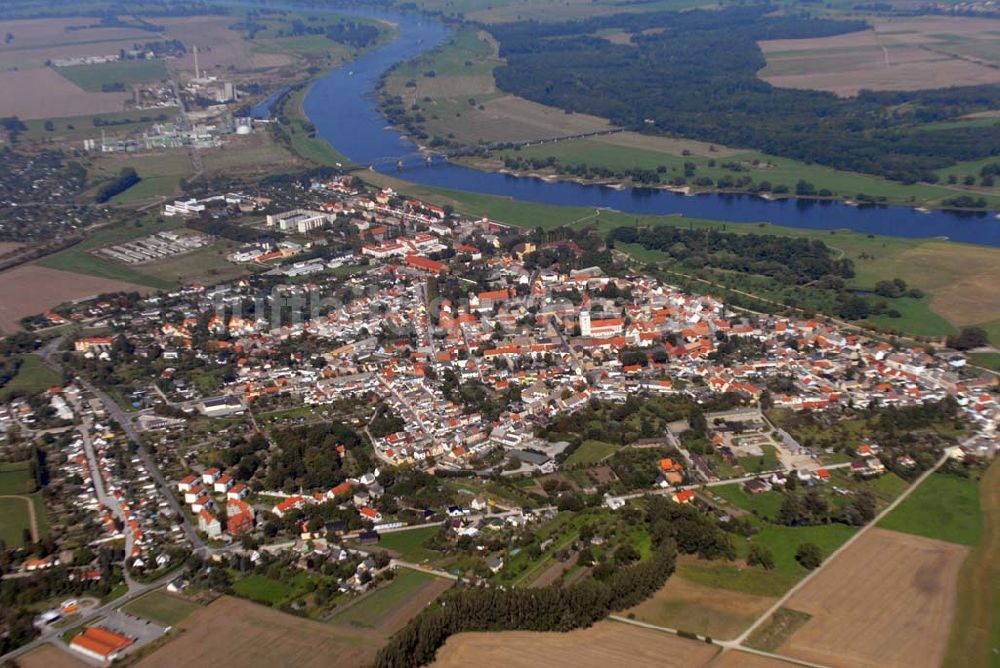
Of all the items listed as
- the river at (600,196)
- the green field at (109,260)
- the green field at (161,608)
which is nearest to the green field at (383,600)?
the green field at (161,608)

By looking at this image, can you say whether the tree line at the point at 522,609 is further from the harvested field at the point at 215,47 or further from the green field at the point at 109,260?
the harvested field at the point at 215,47

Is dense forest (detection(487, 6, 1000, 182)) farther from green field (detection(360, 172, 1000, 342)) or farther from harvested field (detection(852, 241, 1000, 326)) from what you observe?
harvested field (detection(852, 241, 1000, 326))

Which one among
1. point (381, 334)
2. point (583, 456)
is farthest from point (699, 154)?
point (583, 456)

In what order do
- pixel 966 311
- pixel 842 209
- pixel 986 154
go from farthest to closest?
1. pixel 986 154
2. pixel 842 209
3. pixel 966 311

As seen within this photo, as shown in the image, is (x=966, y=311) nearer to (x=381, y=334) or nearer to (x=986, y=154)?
(x=381, y=334)

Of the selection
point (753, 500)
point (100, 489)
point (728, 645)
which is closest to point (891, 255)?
point (753, 500)

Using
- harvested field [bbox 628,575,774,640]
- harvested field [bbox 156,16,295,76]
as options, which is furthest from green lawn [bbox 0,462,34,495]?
harvested field [bbox 156,16,295,76]
